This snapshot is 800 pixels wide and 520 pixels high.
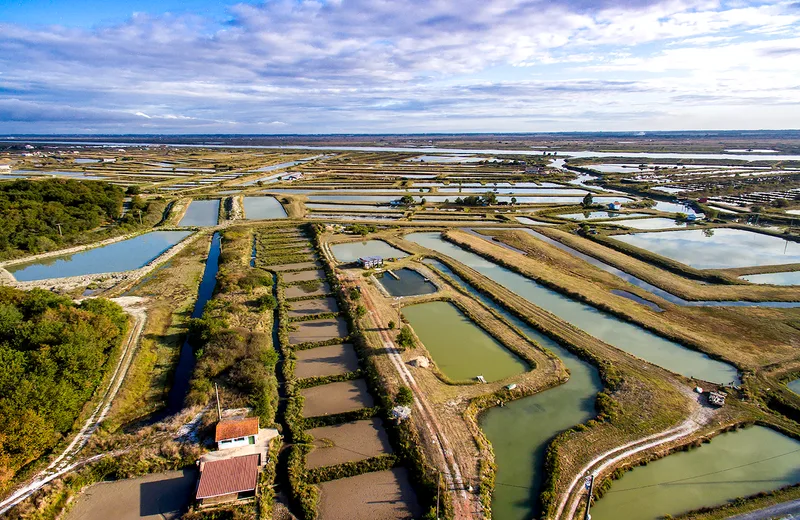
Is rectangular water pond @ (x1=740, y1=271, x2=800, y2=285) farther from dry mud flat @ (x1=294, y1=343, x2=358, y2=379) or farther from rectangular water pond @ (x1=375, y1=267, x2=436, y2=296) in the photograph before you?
dry mud flat @ (x1=294, y1=343, x2=358, y2=379)

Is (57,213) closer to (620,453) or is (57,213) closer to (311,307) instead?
(311,307)

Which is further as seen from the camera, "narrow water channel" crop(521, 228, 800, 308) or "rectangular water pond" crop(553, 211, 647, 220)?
"rectangular water pond" crop(553, 211, 647, 220)

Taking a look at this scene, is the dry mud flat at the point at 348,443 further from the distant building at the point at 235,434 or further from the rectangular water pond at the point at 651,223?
the rectangular water pond at the point at 651,223

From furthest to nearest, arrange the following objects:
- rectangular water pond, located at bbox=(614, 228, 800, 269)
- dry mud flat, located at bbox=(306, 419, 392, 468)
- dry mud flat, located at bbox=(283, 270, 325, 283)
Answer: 1. rectangular water pond, located at bbox=(614, 228, 800, 269)
2. dry mud flat, located at bbox=(283, 270, 325, 283)
3. dry mud flat, located at bbox=(306, 419, 392, 468)

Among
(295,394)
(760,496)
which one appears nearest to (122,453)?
(295,394)

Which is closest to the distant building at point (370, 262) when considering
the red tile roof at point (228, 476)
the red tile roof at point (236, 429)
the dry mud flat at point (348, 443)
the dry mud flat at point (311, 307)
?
the dry mud flat at point (311, 307)

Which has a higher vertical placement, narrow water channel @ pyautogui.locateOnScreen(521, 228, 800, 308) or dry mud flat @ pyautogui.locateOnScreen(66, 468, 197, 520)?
narrow water channel @ pyautogui.locateOnScreen(521, 228, 800, 308)

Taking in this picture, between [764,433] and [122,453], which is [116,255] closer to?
[122,453]

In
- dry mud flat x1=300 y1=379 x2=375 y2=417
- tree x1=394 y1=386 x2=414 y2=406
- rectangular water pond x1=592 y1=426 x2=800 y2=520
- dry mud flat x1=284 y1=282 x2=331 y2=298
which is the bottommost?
rectangular water pond x1=592 y1=426 x2=800 y2=520

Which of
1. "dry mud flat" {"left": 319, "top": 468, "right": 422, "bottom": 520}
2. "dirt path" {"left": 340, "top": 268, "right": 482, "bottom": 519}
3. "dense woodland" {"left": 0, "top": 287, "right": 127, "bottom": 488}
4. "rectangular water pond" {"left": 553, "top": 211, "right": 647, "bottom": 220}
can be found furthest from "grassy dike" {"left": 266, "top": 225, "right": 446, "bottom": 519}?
"rectangular water pond" {"left": 553, "top": 211, "right": 647, "bottom": 220}
